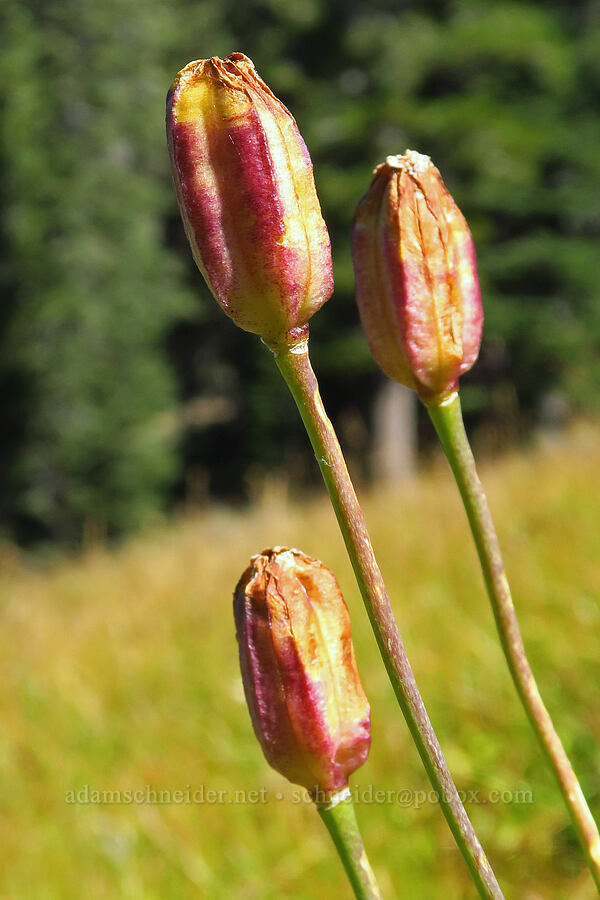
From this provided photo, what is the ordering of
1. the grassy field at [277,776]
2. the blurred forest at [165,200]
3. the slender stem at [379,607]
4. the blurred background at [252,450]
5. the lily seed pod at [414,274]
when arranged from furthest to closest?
the blurred forest at [165,200] → the blurred background at [252,450] → the grassy field at [277,776] → the lily seed pod at [414,274] → the slender stem at [379,607]

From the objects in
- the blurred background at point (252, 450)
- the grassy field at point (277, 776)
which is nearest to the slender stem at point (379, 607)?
the grassy field at point (277, 776)

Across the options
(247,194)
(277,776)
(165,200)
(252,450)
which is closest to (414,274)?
(247,194)

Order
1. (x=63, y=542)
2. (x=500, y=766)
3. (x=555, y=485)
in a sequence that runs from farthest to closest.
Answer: (x=63, y=542)
(x=555, y=485)
(x=500, y=766)

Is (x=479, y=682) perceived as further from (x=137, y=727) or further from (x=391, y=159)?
(x=391, y=159)

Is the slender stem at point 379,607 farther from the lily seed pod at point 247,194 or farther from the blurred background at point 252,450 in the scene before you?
the blurred background at point 252,450

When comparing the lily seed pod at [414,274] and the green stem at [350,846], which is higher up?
the lily seed pod at [414,274]

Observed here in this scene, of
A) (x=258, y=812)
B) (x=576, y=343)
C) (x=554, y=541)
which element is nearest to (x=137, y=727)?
(x=258, y=812)

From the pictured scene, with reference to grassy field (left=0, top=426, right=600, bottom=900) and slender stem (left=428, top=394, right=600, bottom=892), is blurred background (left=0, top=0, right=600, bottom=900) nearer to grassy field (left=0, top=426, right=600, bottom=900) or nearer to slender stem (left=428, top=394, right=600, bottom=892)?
grassy field (left=0, top=426, right=600, bottom=900)

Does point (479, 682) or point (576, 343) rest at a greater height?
point (576, 343)
